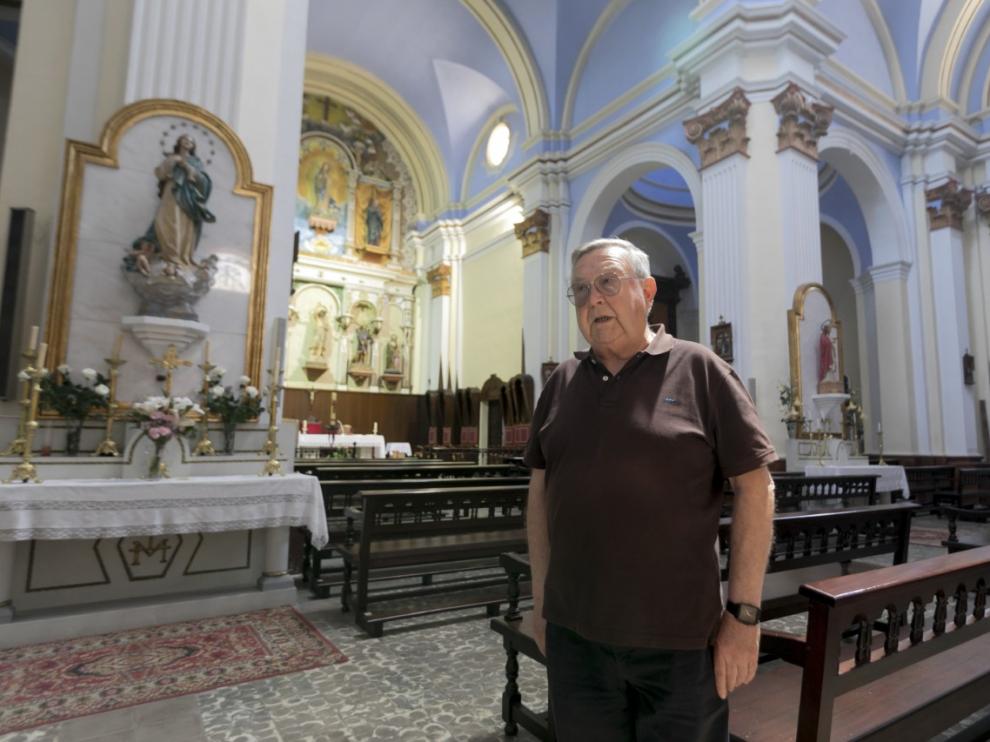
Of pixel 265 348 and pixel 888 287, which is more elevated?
pixel 888 287

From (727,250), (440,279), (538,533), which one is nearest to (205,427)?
(538,533)

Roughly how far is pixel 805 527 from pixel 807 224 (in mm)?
6898

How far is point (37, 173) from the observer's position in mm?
4215

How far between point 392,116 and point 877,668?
666 inches

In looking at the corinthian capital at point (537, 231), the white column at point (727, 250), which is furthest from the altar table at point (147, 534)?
the corinthian capital at point (537, 231)

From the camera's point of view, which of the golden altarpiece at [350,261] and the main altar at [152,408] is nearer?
the main altar at [152,408]

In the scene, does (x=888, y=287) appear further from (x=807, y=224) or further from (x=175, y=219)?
(x=175, y=219)

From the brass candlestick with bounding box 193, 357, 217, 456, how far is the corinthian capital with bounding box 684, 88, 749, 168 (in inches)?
289

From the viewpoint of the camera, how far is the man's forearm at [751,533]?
3.99 feet

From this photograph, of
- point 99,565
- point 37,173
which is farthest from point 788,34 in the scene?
point 99,565

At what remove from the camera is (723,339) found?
319 inches

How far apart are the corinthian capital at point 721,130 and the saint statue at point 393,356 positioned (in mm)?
9645

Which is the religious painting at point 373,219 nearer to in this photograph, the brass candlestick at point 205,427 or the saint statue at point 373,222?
the saint statue at point 373,222

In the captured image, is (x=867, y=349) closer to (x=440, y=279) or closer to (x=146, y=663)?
(x=440, y=279)
